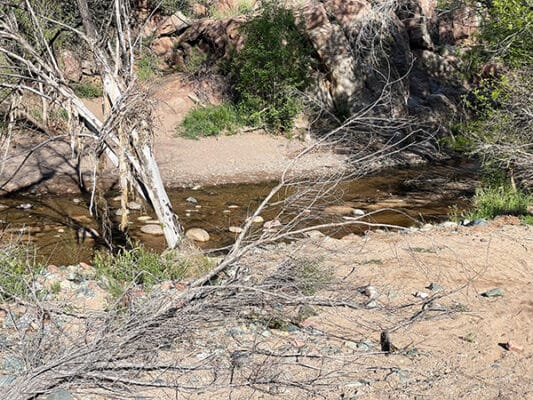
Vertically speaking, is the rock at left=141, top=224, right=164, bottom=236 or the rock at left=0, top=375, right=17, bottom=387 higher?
the rock at left=0, top=375, right=17, bottom=387

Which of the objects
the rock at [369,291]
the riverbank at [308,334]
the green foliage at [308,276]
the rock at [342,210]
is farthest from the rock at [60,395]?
the rock at [342,210]

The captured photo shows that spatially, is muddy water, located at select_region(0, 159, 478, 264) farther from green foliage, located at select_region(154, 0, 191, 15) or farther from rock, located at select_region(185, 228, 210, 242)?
green foliage, located at select_region(154, 0, 191, 15)

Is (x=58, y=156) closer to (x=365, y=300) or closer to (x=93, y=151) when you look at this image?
(x=93, y=151)

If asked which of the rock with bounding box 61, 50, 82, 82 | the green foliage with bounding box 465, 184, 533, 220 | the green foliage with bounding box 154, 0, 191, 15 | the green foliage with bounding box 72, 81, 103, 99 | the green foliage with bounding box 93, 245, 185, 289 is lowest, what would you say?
the green foliage with bounding box 465, 184, 533, 220

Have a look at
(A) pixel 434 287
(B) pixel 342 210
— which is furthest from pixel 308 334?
(B) pixel 342 210

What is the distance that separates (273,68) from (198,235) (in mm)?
7405

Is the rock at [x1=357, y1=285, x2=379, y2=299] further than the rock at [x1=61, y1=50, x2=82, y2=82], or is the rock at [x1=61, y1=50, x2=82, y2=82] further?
the rock at [x1=61, y1=50, x2=82, y2=82]

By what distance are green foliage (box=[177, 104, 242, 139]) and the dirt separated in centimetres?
24

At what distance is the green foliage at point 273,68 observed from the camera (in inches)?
605

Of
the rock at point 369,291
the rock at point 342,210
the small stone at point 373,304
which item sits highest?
the small stone at point 373,304

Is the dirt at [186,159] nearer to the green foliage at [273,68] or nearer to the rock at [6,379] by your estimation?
the green foliage at [273,68]

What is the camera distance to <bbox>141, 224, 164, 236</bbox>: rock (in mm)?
9117

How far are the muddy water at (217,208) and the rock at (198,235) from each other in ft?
0.46

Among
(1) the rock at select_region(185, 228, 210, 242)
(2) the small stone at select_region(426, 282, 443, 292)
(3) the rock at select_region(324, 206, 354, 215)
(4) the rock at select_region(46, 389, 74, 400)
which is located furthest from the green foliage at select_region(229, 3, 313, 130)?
(4) the rock at select_region(46, 389, 74, 400)
